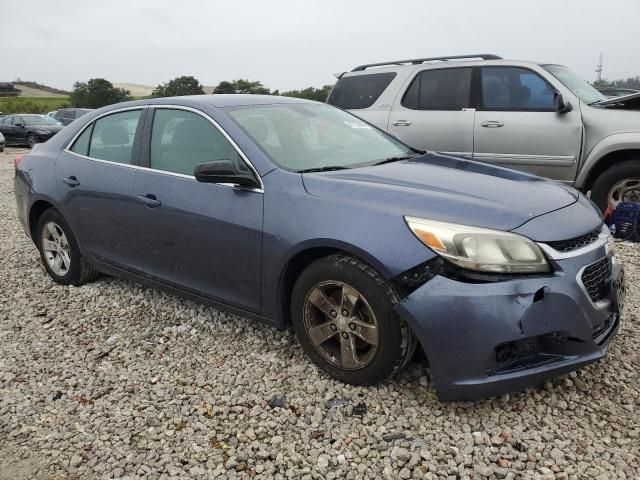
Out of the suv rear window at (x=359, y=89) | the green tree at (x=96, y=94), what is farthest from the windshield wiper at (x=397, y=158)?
the green tree at (x=96, y=94)

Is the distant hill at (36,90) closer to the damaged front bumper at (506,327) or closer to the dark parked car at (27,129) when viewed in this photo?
the dark parked car at (27,129)

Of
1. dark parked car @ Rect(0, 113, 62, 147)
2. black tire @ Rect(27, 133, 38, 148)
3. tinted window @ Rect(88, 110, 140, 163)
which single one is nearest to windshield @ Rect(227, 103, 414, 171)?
tinted window @ Rect(88, 110, 140, 163)

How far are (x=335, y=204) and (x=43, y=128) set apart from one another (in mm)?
23141

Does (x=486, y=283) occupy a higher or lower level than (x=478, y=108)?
lower

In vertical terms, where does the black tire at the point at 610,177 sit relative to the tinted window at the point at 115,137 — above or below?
below

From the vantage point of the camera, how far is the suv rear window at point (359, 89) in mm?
7203

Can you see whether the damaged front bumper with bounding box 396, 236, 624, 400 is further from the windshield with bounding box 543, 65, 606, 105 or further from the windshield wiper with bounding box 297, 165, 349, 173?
the windshield with bounding box 543, 65, 606, 105

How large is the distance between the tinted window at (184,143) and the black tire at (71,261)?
4.11 feet

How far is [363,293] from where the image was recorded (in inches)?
108

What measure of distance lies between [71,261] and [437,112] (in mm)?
4396

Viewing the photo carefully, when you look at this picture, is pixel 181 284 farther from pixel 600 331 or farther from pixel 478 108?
pixel 478 108

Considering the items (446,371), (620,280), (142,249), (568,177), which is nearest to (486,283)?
(446,371)

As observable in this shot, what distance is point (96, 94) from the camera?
62.1 metres

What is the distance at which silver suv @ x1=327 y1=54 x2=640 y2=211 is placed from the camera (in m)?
5.73
